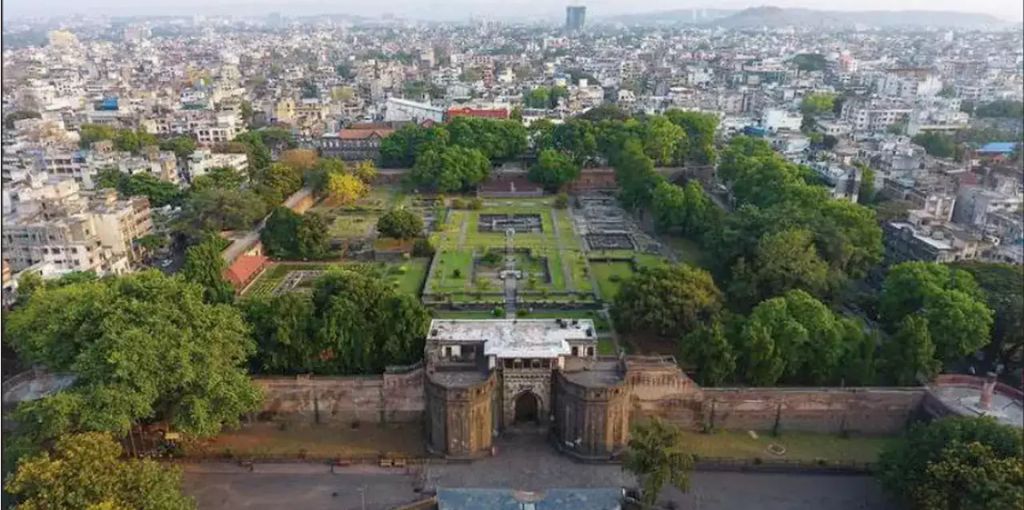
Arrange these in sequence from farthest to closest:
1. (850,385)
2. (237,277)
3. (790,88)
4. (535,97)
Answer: (790,88), (535,97), (237,277), (850,385)

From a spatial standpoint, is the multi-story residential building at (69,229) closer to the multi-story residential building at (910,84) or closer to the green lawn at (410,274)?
the green lawn at (410,274)

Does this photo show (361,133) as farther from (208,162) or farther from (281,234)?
(281,234)

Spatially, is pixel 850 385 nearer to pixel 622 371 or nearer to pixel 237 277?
pixel 622 371

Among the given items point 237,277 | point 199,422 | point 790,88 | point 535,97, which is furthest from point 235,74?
point 199,422

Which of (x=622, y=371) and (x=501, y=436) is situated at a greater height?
(x=622, y=371)

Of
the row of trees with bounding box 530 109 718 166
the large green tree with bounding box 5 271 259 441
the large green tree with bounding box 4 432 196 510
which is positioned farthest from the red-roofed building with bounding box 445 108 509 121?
the large green tree with bounding box 4 432 196 510

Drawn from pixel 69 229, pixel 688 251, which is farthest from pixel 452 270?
pixel 69 229

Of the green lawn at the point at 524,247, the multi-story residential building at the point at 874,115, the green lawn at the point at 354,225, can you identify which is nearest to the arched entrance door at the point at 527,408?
the green lawn at the point at 524,247
